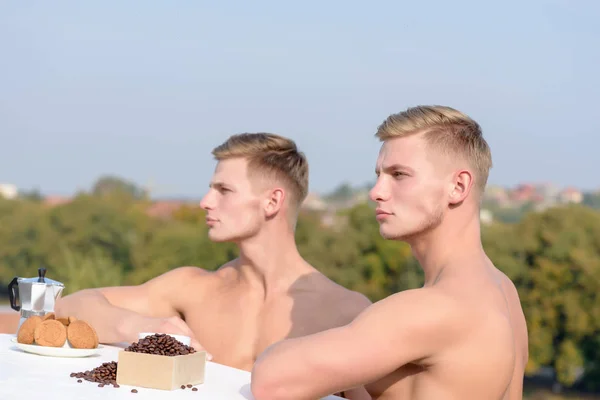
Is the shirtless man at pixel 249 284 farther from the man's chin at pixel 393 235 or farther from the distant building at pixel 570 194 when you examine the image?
the distant building at pixel 570 194

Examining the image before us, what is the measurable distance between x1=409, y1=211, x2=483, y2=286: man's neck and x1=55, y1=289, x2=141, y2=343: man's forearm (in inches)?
78.2

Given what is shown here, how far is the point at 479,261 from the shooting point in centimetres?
343

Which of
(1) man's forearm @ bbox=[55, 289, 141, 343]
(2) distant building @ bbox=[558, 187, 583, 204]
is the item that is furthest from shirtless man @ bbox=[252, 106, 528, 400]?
(2) distant building @ bbox=[558, 187, 583, 204]

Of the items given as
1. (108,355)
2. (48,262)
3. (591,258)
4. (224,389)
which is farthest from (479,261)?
(48,262)

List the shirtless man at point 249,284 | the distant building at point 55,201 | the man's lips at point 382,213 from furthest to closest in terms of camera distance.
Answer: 1. the distant building at point 55,201
2. the shirtless man at point 249,284
3. the man's lips at point 382,213

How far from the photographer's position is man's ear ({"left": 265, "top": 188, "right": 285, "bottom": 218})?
18.1ft

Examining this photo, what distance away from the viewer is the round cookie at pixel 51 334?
4328 mm

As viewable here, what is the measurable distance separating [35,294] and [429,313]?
2.73 meters

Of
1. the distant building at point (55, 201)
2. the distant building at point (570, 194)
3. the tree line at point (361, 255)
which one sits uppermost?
the distant building at point (570, 194)

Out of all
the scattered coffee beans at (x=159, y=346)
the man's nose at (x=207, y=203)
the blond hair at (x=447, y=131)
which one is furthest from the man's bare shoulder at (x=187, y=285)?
the blond hair at (x=447, y=131)

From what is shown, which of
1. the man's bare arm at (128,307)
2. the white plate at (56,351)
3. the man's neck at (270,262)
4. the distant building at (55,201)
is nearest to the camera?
the white plate at (56,351)

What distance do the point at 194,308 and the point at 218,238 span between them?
1.74 ft

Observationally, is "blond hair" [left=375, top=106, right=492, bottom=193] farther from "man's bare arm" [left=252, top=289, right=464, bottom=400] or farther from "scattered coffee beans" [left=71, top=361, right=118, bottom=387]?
"scattered coffee beans" [left=71, top=361, right=118, bottom=387]

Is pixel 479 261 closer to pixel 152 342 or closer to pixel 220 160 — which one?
pixel 152 342
